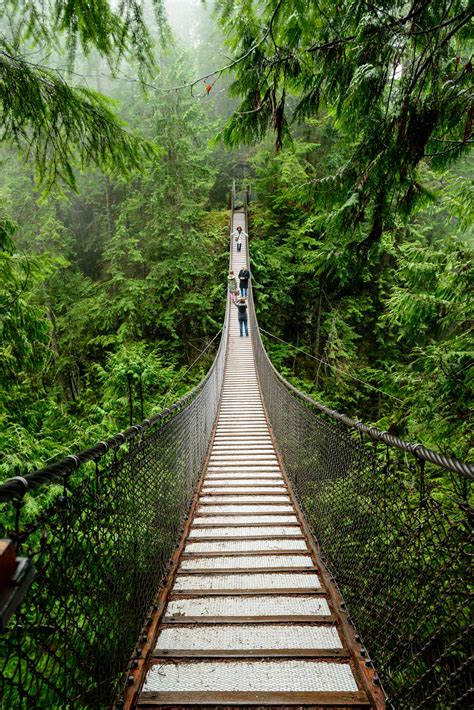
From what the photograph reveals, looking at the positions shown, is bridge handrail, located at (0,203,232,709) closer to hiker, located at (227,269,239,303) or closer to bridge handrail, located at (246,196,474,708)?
bridge handrail, located at (246,196,474,708)

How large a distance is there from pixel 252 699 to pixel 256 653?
0.17 m

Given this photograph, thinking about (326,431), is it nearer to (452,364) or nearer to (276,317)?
(452,364)

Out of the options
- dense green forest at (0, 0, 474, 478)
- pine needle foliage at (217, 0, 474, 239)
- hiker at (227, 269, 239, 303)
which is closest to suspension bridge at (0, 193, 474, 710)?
dense green forest at (0, 0, 474, 478)

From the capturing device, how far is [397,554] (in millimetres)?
1284

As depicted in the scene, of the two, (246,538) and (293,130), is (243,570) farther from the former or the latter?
(293,130)

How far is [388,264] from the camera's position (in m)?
9.83

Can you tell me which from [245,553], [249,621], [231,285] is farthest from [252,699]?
[231,285]

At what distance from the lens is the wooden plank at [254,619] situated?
1.49 metres

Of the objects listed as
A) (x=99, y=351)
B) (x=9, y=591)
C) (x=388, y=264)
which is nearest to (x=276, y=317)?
(x=388, y=264)

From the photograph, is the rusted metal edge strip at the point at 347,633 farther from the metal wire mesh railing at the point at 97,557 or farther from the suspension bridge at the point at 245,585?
the metal wire mesh railing at the point at 97,557

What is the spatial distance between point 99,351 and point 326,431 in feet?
28.7

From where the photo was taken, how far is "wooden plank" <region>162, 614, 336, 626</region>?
4.90ft

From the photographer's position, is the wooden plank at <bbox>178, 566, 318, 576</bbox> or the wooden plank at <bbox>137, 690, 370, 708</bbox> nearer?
the wooden plank at <bbox>137, 690, 370, 708</bbox>

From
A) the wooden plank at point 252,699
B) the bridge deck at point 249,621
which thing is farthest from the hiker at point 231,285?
the wooden plank at point 252,699
